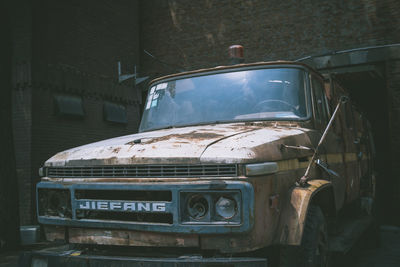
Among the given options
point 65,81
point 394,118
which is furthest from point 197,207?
point 65,81

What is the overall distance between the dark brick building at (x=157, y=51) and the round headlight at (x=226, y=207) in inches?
285

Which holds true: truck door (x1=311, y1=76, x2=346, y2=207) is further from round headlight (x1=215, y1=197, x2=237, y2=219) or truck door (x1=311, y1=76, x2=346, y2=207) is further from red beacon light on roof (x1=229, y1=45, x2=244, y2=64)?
round headlight (x1=215, y1=197, x2=237, y2=219)

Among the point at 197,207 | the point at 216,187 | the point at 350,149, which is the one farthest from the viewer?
the point at 350,149

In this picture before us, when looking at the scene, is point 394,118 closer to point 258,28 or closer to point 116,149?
point 258,28

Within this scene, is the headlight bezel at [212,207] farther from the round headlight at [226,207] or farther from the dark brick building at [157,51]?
the dark brick building at [157,51]

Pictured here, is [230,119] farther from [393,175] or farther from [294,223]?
[393,175]

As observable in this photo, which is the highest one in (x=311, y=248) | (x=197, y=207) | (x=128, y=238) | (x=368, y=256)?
(x=197, y=207)

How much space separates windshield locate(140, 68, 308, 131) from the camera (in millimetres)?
3752

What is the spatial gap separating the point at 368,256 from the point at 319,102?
305 centimetres

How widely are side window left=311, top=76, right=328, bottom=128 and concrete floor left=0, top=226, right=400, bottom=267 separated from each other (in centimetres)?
184

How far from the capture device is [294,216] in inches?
110

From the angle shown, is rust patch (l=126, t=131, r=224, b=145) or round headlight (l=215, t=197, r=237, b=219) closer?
round headlight (l=215, t=197, r=237, b=219)

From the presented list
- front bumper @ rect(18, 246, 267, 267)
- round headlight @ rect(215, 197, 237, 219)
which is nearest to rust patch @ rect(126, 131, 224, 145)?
round headlight @ rect(215, 197, 237, 219)

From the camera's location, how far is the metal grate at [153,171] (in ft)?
8.65
